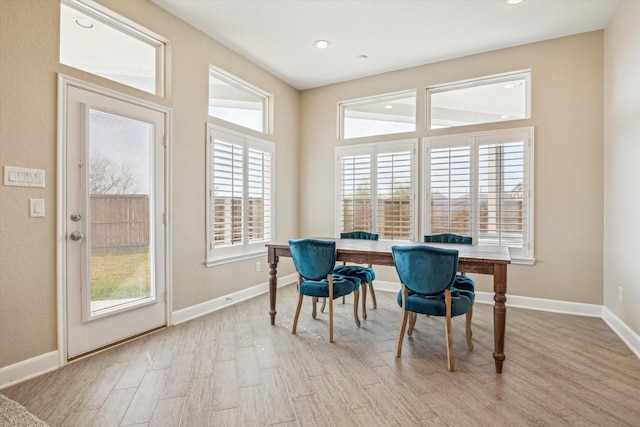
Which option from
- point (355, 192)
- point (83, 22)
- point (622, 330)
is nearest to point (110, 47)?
point (83, 22)

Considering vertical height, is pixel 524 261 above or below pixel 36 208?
below

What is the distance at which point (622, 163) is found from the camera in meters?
3.00

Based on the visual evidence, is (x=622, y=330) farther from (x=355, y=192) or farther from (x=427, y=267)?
(x=355, y=192)

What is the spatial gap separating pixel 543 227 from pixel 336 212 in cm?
260

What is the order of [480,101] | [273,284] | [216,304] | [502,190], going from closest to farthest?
[273,284]
[216,304]
[502,190]
[480,101]

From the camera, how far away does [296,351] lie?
2707 mm

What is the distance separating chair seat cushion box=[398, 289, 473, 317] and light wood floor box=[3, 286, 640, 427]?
384 millimetres

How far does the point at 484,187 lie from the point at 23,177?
171 inches

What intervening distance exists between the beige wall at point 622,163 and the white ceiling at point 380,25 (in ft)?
Result: 1.33

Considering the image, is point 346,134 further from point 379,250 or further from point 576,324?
point 576,324

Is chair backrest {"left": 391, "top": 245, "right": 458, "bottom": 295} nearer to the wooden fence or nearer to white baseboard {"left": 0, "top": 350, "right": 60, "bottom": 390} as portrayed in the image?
the wooden fence

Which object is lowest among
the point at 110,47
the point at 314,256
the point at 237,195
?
the point at 314,256

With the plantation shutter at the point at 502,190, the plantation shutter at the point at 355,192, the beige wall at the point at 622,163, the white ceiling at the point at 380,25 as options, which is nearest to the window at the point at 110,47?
the white ceiling at the point at 380,25

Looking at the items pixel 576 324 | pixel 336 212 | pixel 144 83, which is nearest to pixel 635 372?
pixel 576 324
